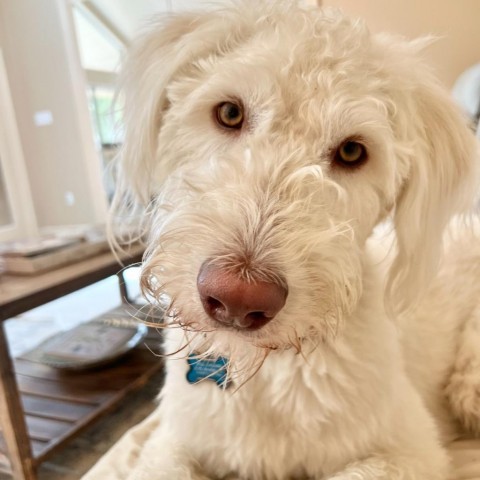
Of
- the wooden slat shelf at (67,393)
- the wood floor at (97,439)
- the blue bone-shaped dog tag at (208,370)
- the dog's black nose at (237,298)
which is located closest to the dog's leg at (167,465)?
the blue bone-shaped dog tag at (208,370)

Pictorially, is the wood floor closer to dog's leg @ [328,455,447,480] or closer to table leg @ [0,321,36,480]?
table leg @ [0,321,36,480]

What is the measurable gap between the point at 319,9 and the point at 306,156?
342 mm

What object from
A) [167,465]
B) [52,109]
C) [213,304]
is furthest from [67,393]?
[52,109]

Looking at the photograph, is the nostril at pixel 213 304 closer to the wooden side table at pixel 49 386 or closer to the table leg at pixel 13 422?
the wooden side table at pixel 49 386

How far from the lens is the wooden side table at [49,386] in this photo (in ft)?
4.79

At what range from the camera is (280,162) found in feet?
2.53

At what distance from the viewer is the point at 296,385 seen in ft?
3.00

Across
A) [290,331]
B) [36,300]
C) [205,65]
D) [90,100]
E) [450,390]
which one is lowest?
[450,390]

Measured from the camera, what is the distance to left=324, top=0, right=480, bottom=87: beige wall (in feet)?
8.28

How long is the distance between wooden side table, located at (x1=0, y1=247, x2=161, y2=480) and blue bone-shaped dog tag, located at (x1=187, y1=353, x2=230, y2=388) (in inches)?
18.0

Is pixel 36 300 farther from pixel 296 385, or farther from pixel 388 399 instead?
pixel 388 399

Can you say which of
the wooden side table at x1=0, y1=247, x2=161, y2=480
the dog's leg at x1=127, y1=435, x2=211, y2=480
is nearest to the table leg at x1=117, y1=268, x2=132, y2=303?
the wooden side table at x1=0, y1=247, x2=161, y2=480

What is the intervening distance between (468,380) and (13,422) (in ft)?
4.25

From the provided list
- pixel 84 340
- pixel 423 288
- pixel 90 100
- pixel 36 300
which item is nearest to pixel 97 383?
pixel 84 340
